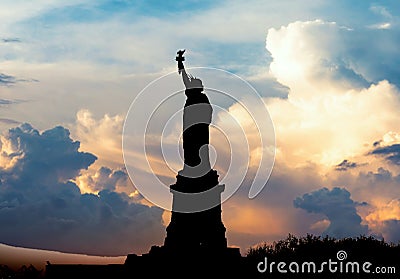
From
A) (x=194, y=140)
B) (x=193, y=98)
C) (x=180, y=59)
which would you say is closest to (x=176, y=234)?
(x=194, y=140)

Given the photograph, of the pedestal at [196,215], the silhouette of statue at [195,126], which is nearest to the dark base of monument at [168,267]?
the pedestal at [196,215]

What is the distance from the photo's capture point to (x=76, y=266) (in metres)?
34.1

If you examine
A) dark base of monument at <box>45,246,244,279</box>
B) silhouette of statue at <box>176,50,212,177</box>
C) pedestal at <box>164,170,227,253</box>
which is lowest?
dark base of monument at <box>45,246,244,279</box>

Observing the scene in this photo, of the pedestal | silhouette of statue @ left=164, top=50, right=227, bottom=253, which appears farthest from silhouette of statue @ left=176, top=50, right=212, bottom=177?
the pedestal

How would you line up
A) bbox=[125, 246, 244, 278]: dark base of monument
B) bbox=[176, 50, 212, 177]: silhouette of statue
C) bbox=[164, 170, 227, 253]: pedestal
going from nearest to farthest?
bbox=[125, 246, 244, 278]: dark base of monument
bbox=[164, 170, 227, 253]: pedestal
bbox=[176, 50, 212, 177]: silhouette of statue

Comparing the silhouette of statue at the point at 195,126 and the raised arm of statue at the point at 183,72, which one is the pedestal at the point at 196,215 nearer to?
the silhouette of statue at the point at 195,126

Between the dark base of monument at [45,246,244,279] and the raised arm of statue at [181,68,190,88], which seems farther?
the raised arm of statue at [181,68,190,88]

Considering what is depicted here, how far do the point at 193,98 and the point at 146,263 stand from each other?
32.2 ft

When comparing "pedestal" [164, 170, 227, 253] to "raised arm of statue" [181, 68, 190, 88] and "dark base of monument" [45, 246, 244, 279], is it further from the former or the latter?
"raised arm of statue" [181, 68, 190, 88]

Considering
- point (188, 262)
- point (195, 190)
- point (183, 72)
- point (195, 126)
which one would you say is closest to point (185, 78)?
point (183, 72)

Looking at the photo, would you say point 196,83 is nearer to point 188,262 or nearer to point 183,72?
point 183,72

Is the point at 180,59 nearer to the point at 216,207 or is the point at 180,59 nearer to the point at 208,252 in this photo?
the point at 216,207

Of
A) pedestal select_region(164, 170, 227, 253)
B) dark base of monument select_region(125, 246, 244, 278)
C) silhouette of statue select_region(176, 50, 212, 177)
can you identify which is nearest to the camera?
dark base of monument select_region(125, 246, 244, 278)

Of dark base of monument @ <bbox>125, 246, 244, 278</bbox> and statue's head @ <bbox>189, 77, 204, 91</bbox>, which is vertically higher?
statue's head @ <bbox>189, 77, 204, 91</bbox>
